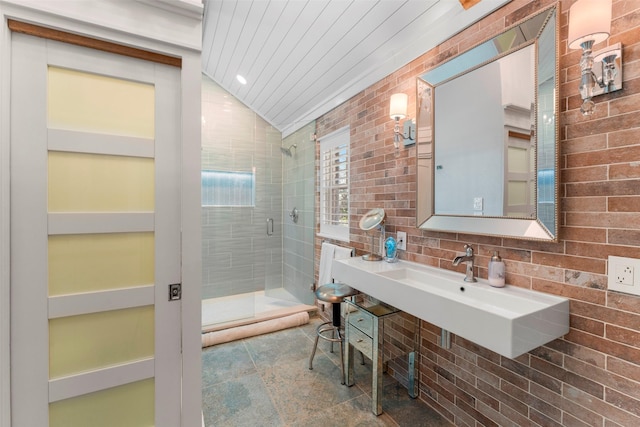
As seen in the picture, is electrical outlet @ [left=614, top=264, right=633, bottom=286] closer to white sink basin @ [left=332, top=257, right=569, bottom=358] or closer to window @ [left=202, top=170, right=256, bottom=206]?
white sink basin @ [left=332, top=257, right=569, bottom=358]

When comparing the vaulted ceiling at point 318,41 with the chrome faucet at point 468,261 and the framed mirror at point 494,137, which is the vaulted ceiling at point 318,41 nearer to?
the framed mirror at point 494,137

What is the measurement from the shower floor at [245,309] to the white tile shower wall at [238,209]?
112 mm

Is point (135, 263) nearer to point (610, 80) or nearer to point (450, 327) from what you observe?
point (450, 327)

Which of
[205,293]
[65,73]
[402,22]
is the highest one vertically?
[402,22]

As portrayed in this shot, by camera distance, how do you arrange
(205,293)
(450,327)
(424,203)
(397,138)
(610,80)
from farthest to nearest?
(205,293), (397,138), (424,203), (450,327), (610,80)

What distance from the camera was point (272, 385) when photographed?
6.93 ft

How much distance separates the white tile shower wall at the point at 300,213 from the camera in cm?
350

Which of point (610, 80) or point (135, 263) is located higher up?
point (610, 80)

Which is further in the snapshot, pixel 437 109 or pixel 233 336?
pixel 233 336

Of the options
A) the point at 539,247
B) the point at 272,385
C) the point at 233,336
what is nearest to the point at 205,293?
the point at 233,336

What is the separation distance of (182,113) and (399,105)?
142cm

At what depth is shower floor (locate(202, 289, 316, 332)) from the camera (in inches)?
119

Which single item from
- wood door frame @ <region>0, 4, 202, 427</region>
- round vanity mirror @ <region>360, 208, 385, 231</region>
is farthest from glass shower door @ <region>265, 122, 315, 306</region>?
wood door frame @ <region>0, 4, 202, 427</region>

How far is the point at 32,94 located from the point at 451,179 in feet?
6.86
